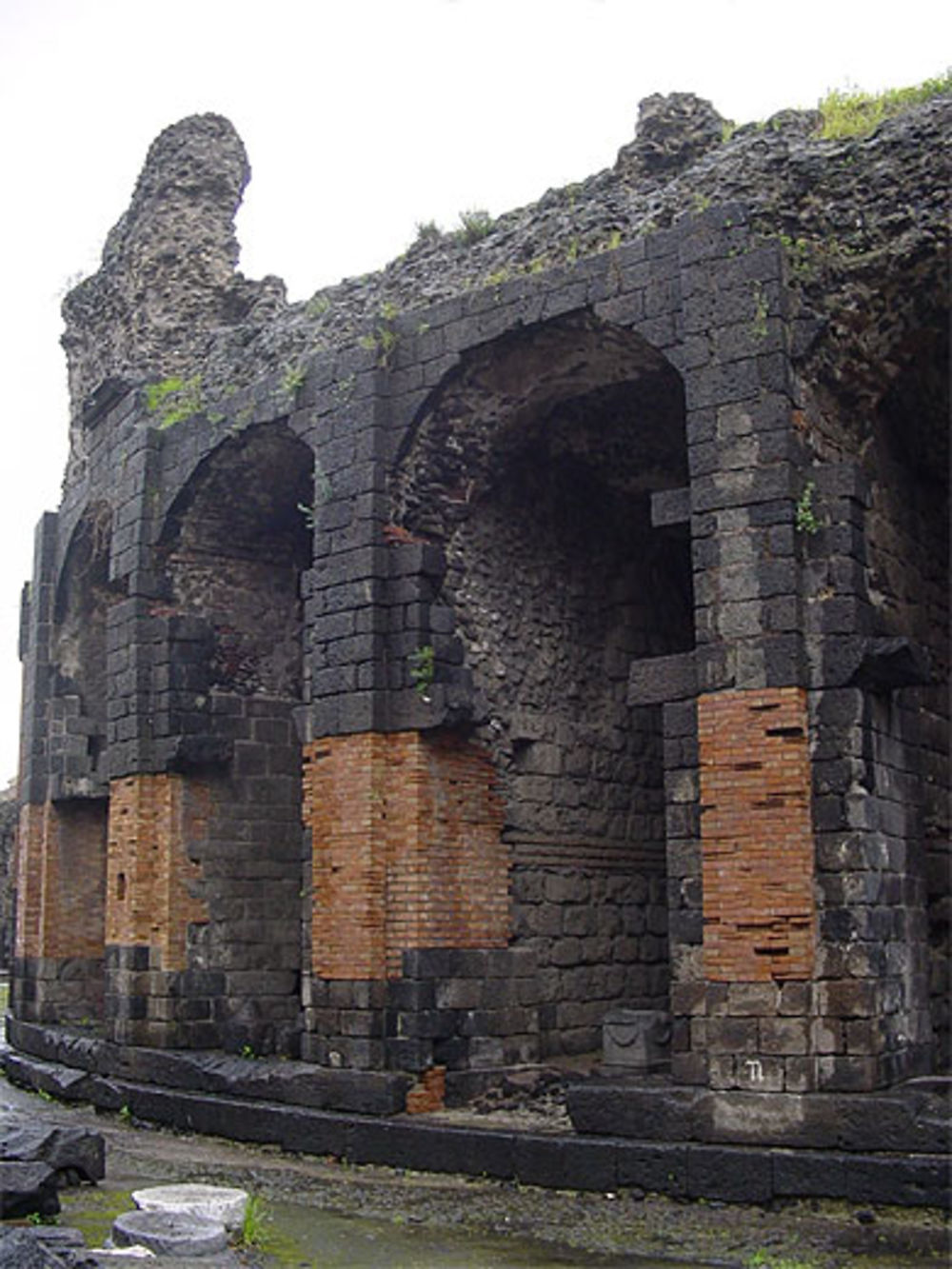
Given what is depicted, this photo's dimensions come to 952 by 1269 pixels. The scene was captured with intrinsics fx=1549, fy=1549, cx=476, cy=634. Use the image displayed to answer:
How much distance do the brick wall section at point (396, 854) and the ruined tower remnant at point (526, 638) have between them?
3 centimetres

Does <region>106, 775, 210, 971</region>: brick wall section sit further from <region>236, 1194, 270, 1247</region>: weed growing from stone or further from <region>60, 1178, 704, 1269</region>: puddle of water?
<region>236, 1194, 270, 1247</region>: weed growing from stone

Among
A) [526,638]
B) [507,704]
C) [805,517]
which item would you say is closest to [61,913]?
[507,704]

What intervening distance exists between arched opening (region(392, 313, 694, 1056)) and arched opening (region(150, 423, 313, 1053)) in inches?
84.0

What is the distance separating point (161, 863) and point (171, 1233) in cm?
682

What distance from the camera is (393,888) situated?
1152cm

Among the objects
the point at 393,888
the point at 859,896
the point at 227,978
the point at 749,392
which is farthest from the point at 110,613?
the point at 859,896

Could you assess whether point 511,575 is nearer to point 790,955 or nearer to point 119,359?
Result: point 790,955

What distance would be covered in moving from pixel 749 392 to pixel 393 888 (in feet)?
14.7

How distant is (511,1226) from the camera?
28.7 ft

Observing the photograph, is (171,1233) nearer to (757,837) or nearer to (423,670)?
(757,837)

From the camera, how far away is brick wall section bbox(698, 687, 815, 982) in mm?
9227

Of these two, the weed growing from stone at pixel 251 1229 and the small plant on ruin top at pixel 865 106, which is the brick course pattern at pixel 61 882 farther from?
the small plant on ruin top at pixel 865 106

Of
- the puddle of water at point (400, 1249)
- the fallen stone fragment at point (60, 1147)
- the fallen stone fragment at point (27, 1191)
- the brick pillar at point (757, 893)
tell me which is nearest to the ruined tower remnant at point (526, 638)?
the brick pillar at point (757, 893)

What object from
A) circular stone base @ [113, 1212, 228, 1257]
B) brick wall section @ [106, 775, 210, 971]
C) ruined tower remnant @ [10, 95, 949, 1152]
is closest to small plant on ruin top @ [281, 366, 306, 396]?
ruined tower remnant @ [10, 95, 949, 1152]
